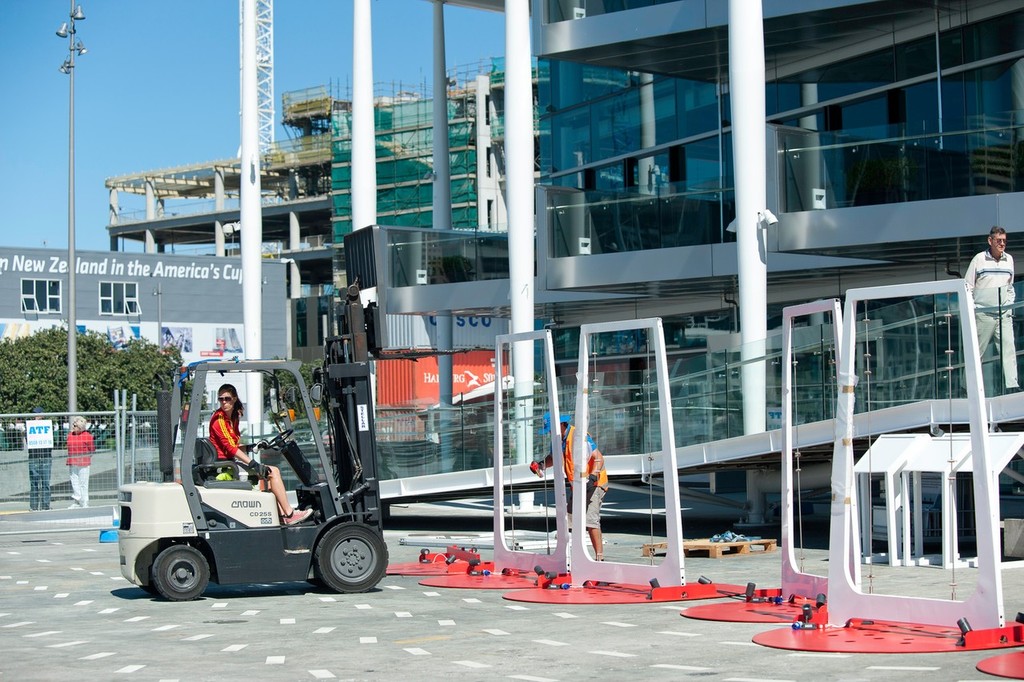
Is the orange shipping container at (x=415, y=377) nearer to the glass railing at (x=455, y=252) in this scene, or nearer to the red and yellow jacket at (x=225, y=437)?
the glass railing at (x=455, y=252)

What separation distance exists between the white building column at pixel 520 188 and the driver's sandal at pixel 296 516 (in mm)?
10961

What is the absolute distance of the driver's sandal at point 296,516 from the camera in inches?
601

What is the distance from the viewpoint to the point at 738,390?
20719 millimetres

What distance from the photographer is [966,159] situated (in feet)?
70.7

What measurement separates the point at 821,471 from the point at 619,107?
1548cm

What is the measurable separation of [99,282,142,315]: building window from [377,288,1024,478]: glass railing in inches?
2273

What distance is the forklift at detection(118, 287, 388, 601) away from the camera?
14.8 m

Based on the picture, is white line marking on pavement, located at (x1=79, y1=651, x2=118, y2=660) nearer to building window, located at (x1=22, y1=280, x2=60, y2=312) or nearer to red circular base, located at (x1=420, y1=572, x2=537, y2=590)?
red circular base, located at (x1=420, y1=572, x2=537, y2=590)

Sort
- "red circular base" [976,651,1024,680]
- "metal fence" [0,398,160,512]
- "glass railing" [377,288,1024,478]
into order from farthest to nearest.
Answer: "metal fence" [0,398,160,512], "glass railing" [377,288,1024,478], "red circular base" [976,651,1024,680]

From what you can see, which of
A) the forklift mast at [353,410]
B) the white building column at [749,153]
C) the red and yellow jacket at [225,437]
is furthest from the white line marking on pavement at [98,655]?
the white building column at [749,153]

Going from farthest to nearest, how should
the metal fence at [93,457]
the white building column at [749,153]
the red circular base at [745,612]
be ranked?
the metal fence at [93,457]
the white building column at [749,153]
the red circular base at [745,612]

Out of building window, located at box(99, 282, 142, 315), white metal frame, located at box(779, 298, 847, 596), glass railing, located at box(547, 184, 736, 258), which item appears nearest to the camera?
white metal frame, located at box(779, 298, 847, 596)

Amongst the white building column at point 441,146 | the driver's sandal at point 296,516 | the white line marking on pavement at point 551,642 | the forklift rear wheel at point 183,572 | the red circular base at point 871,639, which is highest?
the white building column at point 441,146

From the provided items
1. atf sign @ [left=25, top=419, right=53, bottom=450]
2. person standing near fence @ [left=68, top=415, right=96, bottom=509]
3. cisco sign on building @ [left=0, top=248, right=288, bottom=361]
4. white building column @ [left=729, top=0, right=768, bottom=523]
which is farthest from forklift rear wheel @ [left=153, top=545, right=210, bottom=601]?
cisco sign on building @ [left=0, top=248, right=288, bottom=361]
